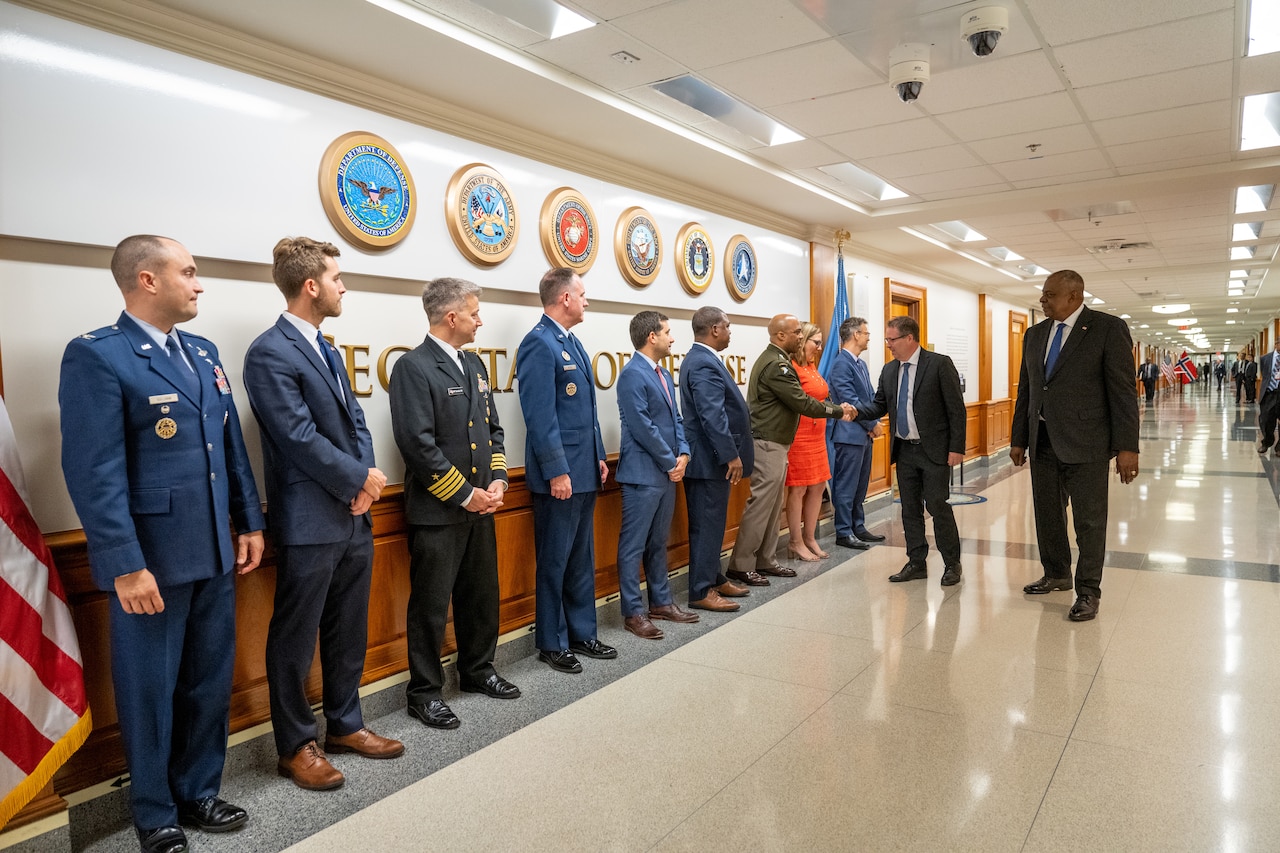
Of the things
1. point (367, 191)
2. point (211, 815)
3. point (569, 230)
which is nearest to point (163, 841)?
point (211, 815)

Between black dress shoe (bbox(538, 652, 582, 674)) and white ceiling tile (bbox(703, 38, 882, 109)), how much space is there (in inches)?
107

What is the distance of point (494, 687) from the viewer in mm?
3213

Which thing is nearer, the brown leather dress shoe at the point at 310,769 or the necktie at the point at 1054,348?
the brown leather dress shoe at the point at 310,769

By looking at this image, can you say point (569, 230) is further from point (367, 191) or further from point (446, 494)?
point (446, 494)

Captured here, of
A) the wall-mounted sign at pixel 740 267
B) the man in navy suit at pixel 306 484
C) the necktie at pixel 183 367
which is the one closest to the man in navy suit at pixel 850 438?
the wall-mounted sign at pixel 740 267

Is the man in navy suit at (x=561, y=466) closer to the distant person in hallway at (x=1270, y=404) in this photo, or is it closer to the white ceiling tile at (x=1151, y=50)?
the white ceiling tile at (x=1151, y=50)

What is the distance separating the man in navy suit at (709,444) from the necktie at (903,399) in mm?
994

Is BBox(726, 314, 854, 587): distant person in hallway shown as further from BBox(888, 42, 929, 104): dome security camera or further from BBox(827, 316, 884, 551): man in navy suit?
BBox(888, 42, 929, 104): dome security camera

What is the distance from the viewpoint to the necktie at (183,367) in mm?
2236

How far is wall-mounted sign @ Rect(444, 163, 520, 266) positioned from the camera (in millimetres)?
3520

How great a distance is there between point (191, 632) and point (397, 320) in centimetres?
153

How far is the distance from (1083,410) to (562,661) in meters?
2.88

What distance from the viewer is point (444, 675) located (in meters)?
3.33

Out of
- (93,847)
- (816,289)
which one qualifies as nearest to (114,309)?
(93,847)
